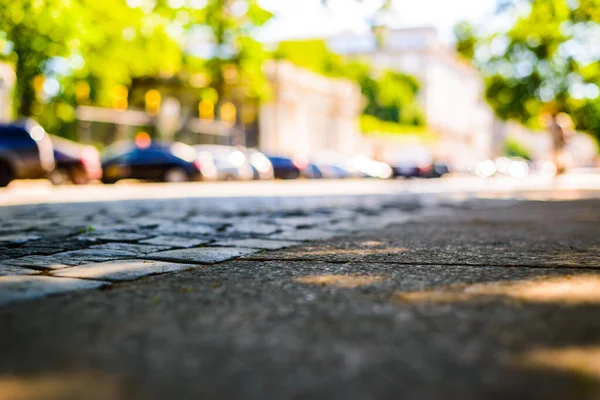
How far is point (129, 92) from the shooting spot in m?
44.2

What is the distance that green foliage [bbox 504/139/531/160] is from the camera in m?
138

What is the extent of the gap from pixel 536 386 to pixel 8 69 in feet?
103

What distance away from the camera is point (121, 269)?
411 centimetres

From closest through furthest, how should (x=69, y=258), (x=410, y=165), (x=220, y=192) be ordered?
(x=69, y=258), (x=220, y=192), (x=410, y=165)

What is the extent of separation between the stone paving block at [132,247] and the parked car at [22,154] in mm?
12855

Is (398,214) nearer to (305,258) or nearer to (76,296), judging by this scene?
(305,258)

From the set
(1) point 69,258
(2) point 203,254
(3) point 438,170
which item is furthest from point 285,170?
(1) point 69,258

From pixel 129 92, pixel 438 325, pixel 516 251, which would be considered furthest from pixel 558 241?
pixel 129 92

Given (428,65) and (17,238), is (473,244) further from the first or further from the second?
(428,65)

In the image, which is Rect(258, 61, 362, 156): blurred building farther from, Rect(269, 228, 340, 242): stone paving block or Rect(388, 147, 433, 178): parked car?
Rect(269, 228, 340, 242): stone paving block

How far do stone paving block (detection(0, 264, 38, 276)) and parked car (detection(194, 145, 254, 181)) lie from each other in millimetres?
23397

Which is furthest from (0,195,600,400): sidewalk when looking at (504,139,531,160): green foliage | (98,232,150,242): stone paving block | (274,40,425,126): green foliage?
(504,139,531,160): green foliage

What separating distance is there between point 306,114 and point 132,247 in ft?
168

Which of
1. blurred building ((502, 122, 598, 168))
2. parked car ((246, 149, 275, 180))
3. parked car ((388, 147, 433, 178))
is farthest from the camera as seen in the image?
blurred building ((502, 122, 598, 168))
